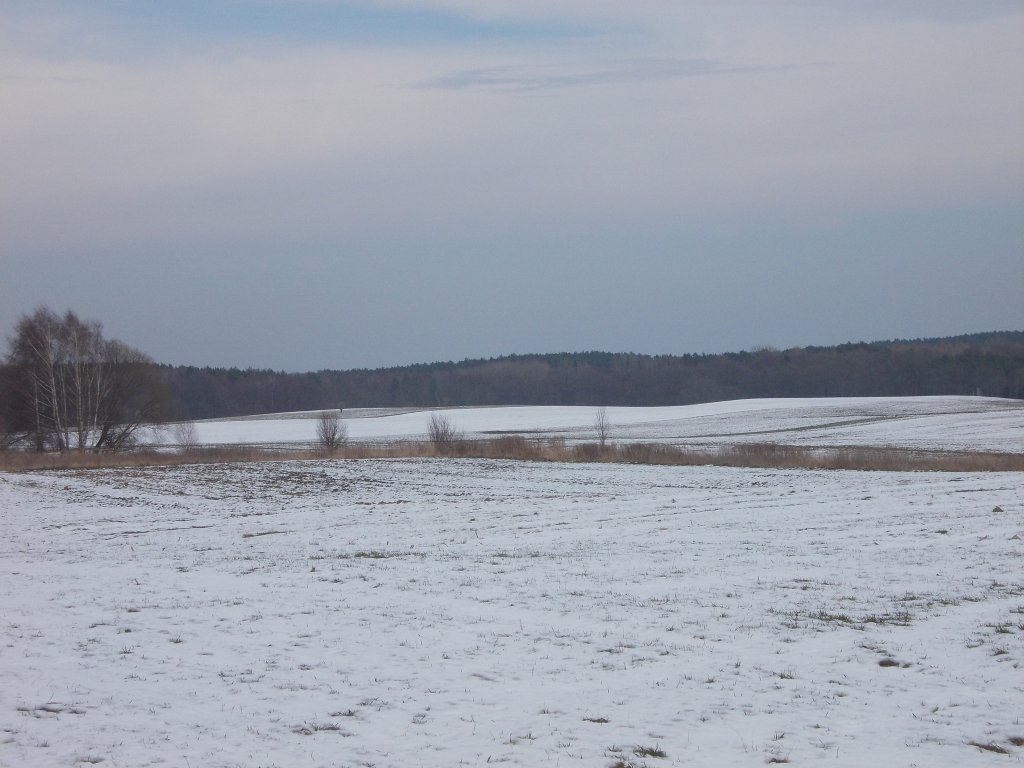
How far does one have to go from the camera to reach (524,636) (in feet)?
32.7

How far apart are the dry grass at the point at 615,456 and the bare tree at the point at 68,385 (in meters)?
9.64

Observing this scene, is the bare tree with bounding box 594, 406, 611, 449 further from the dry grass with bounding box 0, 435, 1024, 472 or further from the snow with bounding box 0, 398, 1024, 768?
the snow with bounding box 0, 398, 1024, 768

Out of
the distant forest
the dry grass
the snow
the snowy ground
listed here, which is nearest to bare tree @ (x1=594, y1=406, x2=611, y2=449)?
the snowy ground

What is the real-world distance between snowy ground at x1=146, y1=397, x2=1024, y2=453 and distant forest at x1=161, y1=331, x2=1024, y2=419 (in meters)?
55.9

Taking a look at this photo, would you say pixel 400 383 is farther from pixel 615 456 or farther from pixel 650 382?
pixel 615 456

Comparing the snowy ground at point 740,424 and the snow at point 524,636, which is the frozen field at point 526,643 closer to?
the snow at point 524,636

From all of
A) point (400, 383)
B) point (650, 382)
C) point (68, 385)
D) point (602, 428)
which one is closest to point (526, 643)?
point (602, 428)

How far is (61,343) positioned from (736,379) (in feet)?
402

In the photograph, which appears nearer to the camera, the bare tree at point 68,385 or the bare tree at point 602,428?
the bare tree at point 602,428

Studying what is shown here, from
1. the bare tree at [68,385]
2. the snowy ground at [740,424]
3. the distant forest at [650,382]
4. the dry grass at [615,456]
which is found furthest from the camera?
the distant forest at [650,382]

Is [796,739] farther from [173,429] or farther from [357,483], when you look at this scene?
[173,429]

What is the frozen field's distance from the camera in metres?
6.80

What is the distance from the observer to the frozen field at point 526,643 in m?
6.80

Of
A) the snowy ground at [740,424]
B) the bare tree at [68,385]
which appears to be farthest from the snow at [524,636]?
the bare tree at [68,385]
